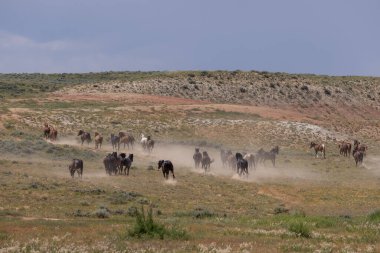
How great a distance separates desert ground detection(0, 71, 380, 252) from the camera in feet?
64.7

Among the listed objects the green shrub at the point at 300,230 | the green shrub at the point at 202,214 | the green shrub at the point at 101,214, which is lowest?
the green shrub at the point at 202,214

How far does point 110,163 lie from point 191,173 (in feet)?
23.5

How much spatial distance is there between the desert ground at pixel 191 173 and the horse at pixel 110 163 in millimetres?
741

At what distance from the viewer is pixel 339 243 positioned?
1920 cm

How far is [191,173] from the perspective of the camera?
4450 cm

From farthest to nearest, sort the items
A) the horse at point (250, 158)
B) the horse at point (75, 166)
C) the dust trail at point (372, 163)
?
the dust trail at point (372, 163) < the horse at point (250, 158) < the horse at point (75, 166)

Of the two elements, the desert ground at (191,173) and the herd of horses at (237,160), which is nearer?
the desert ground at (191,173)

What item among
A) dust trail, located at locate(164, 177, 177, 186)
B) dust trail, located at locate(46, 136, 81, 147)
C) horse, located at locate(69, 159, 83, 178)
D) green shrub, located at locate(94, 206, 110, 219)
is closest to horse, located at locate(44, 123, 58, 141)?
dust trail, located at locate(46, 136, 81, 147)

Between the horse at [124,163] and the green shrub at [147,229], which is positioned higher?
the green shrub at [147,229]

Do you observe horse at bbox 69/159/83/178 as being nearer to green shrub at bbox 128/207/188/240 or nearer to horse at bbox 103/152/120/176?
horse at bbox 103/152/120/176

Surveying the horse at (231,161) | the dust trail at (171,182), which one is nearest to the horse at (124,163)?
the dust trail at (171,182)

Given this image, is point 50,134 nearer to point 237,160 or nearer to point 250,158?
point 250,158

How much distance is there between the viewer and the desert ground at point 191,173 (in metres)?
19.7

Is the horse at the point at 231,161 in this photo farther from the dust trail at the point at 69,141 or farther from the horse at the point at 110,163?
the dust trail at the point at 69,141
